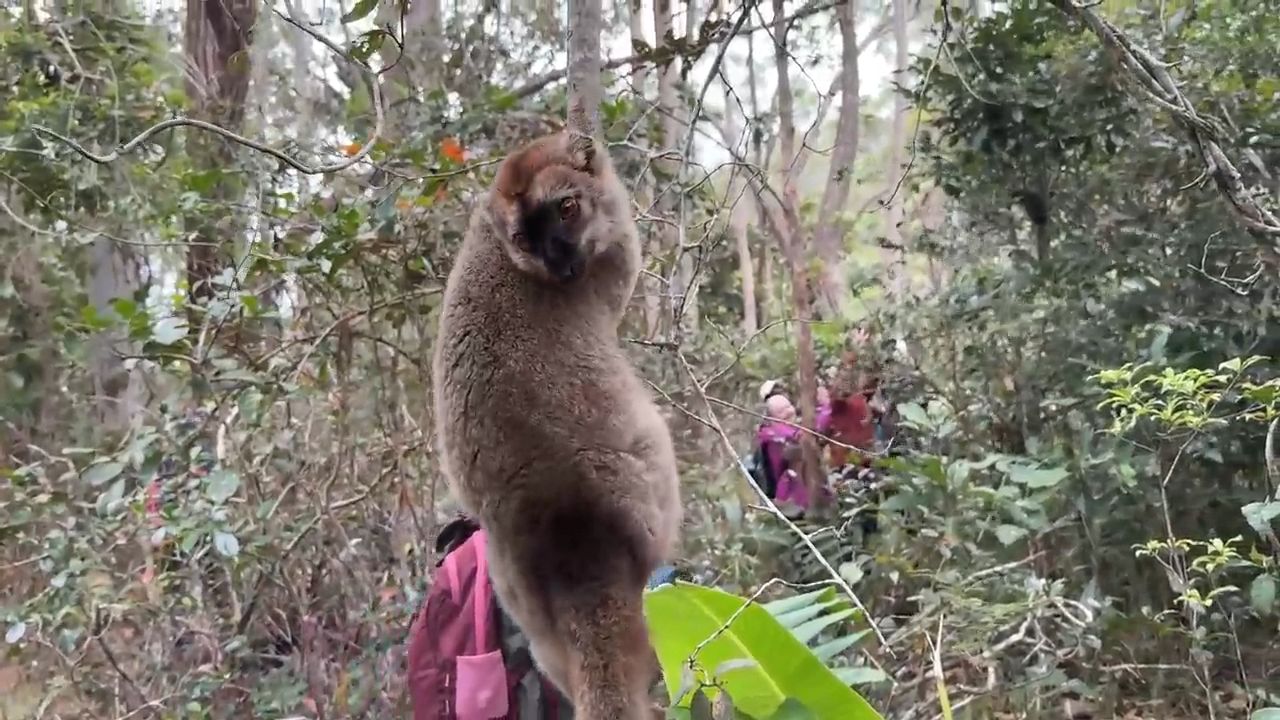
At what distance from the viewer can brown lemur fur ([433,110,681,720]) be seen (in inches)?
63.0

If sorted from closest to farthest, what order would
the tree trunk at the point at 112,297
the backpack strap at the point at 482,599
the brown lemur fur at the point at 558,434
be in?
the brown lemur fur at the point at 558,434
the backpack strap at the point at 482,599
the tree trunk at the point at 112,297

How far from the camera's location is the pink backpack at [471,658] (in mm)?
1938

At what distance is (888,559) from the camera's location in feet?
9.46

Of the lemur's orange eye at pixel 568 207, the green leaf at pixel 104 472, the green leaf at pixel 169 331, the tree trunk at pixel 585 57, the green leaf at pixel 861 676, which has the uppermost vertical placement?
the tree trunk at pixel 585 57

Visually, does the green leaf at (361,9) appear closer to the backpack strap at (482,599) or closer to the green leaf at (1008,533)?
the backpack strap at (482,599)

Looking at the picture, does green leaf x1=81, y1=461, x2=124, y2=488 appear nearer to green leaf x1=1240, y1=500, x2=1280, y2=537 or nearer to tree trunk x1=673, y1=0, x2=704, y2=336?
tree trunk x1=673, y1=0, x2=704, y2=336

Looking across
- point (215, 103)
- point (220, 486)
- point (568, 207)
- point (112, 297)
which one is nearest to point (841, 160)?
point (215, 103)

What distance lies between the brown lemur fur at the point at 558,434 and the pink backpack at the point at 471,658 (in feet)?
0.70

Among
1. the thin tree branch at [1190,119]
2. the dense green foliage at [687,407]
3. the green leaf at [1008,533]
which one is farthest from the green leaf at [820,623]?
the thin tree branch at [1190,119]

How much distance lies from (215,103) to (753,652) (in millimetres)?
3578

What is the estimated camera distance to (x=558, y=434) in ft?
5.36

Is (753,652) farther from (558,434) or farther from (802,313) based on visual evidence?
(802,313)

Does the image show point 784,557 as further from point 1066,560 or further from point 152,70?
point 152,70

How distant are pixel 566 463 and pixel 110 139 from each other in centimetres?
320
